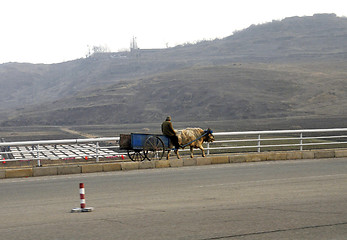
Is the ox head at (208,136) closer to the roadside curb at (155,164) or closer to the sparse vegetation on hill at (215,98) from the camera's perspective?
the roadside curb at (155,164)

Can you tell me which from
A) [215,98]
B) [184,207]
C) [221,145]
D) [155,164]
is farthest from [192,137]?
[215,98]

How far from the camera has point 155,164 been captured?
20.1 meters

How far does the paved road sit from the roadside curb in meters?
1.58

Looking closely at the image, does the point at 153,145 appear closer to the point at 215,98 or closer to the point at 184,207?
the point at 184,207

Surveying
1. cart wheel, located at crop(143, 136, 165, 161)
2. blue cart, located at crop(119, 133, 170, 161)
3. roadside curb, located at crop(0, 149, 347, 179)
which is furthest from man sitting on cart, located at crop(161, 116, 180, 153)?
roadside curb, located at crop(0, 149, 347, 179)

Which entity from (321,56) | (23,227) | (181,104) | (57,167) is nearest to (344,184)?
(23,227)

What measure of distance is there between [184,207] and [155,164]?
1035cm

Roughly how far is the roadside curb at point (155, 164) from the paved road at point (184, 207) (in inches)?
62.3

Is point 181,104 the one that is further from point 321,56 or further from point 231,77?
point 321,56

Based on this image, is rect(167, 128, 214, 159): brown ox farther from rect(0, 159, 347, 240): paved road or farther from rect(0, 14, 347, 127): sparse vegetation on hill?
rect(0, 14, 347, 127): sparse vegetation on hill

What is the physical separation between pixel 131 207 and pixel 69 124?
14118 centimetres

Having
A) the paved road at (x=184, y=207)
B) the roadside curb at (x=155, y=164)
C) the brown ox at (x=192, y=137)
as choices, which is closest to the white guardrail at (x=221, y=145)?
the roadside curb at (x=155, y=164)

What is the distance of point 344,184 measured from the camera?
13.1m

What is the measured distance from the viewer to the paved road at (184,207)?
24.6 ft
